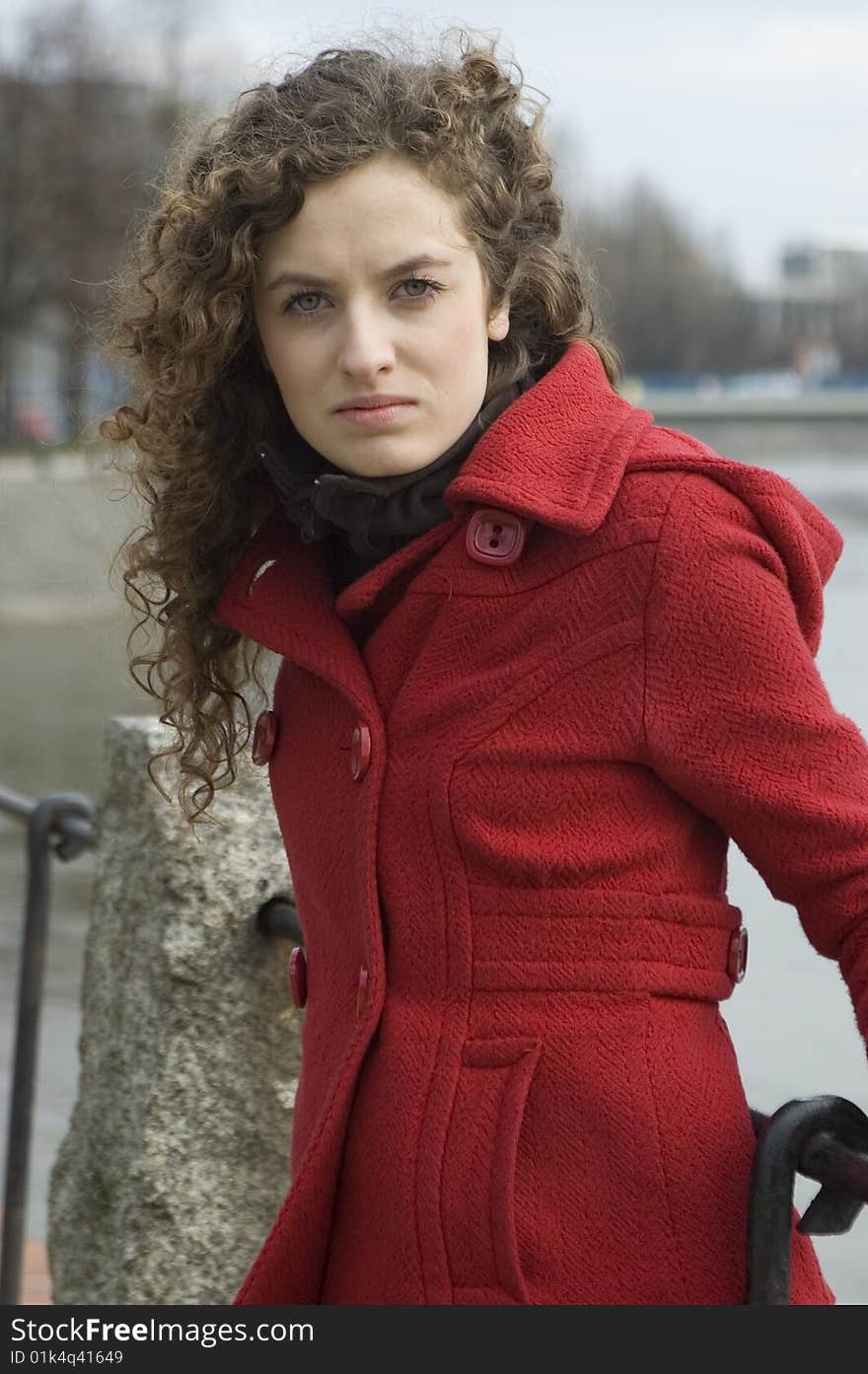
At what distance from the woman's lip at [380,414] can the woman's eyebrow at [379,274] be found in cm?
11

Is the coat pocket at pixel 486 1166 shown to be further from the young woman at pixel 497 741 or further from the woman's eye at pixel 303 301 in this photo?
the woman's eye at pixel 303 301

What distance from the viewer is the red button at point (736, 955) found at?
169 centimetres

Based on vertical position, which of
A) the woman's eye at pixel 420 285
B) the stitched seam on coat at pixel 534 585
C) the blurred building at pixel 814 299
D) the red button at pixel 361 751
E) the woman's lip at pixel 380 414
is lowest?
the blurred building at pixel 814 299

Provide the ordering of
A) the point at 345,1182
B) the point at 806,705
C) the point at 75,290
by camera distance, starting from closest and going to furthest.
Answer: the point at 806,705 → the point at 345,1182 → the point at 75,290

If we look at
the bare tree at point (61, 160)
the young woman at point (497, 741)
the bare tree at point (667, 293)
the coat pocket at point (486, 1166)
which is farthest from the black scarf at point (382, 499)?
the bare tree at point (667, 293)

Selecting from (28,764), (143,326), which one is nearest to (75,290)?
(28,764)

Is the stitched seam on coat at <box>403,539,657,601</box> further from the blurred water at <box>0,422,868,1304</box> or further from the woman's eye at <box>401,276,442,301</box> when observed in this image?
the blurred water at <box>0,422,868,1304</box>

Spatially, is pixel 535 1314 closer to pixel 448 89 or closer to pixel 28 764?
pixel 448 89

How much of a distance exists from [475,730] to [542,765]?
6cm

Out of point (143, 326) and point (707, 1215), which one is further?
point (143, 326)

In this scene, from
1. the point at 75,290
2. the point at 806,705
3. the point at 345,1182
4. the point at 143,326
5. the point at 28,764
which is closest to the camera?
the point at 806,705

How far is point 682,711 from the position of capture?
1596mm

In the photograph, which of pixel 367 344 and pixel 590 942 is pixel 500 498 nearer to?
pixel 367 344

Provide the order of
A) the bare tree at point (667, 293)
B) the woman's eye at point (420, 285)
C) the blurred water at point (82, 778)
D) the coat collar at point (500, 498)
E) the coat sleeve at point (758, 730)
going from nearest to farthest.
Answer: the coat sleeve at point (758, 730) → the coat collar at point (500, 498) → the woman's eye at point (420, 285) → the blurred water at point (82, 778) → the bare tree at point (667, 293)
